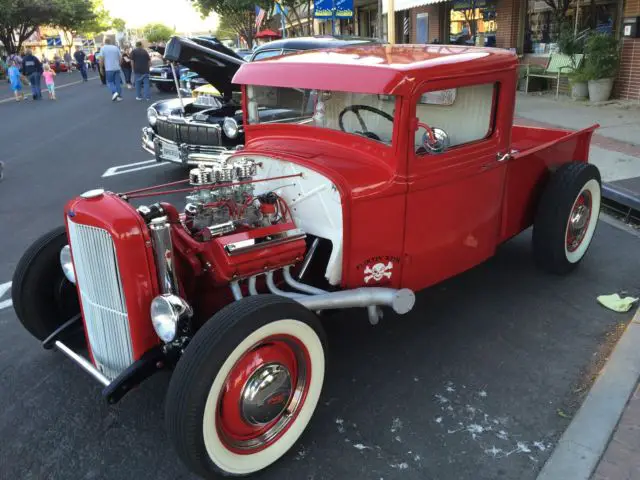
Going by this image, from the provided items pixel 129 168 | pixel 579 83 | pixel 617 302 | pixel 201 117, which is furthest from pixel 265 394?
pixel 579 83

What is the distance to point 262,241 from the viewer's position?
2547mm

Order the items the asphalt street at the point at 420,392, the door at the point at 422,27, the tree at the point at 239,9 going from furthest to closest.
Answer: the tree at the point at 239,9
the door at the point at 422,27
the asphalt street at the point at 420,392

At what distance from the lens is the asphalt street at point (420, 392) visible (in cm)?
238

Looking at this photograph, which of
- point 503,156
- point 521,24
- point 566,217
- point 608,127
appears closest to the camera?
point 503,156

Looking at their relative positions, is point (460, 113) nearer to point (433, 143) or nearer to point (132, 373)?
point (433, 143)

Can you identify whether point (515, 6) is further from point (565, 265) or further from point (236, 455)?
point (236, 455)

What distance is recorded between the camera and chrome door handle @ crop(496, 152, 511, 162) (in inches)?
127

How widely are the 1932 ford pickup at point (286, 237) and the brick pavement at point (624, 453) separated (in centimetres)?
105

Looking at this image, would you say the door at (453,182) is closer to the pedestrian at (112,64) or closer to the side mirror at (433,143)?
the side mirror at (433,143)

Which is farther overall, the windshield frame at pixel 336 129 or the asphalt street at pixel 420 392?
the windshield frame at pixel 336 129

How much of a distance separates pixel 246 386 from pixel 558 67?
11605 millimetres

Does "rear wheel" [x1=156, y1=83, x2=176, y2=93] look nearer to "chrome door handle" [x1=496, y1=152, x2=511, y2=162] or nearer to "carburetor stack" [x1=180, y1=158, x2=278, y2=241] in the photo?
"chrome door handle" [x1=496, y1=152, x2=511, y2=162]

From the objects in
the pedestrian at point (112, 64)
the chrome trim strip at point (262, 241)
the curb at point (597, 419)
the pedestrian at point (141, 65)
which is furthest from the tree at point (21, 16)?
the curb at point (597, 419)

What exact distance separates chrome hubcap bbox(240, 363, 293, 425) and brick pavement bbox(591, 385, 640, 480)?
1304 mm
